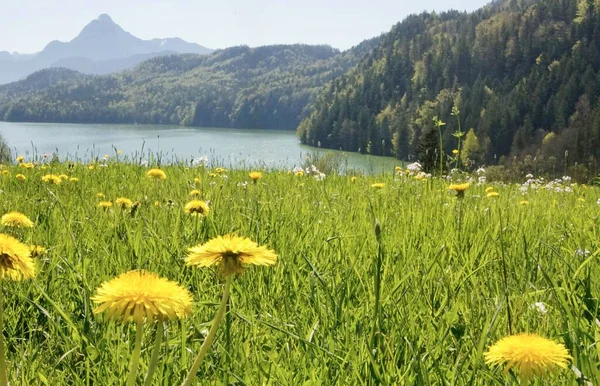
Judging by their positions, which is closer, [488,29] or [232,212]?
[232,212]

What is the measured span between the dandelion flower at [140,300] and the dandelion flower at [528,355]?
1.54 feet

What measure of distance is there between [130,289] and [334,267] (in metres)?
1.27

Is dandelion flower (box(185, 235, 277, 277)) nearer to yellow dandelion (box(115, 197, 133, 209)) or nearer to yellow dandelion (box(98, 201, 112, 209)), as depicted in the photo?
yellow dandelion (box(115, 197, 133, 209))

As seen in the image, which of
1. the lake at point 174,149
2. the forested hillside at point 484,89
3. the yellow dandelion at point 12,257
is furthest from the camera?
the forested hillside at point 484,89

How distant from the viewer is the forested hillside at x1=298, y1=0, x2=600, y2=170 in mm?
80438

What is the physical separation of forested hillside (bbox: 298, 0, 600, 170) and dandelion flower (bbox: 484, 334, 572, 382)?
2667 inches

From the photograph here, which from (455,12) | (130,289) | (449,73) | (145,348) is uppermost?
(455,12)

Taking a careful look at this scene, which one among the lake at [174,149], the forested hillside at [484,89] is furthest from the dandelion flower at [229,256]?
the forested hillside at [484,89]

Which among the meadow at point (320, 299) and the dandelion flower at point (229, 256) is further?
the meadow at point (320, 299)

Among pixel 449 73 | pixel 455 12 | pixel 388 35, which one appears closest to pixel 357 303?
pixel 449 73

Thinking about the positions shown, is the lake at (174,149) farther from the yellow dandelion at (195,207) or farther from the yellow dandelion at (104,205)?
the yellow dandelion at (195,207)

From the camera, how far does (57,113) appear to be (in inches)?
6521

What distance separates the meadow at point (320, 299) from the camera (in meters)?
1.12

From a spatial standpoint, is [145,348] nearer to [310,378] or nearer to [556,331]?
[310,378]
